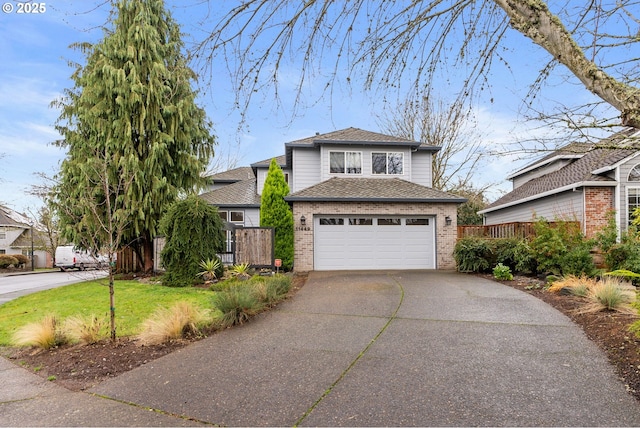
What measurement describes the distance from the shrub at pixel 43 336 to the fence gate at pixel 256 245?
8026 mm

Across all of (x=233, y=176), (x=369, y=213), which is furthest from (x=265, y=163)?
(x=369, y=213)

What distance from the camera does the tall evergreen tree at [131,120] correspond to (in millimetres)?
15031

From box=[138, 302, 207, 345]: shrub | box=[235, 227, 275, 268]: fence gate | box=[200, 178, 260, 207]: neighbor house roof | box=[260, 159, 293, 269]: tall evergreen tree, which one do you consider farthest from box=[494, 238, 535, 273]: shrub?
box=[200, 178, 260, 207]: neighbor house roof

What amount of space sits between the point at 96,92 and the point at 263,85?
14.5 m

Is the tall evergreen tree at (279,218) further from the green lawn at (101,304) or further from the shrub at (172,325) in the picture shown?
the shrub at (172,325)

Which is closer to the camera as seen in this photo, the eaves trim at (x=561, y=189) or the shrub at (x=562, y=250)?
the shrub at (x=562, y=250)

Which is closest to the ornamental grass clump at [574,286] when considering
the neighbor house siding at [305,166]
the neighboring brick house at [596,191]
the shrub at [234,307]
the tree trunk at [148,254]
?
the neighboring brick house at [596,191]

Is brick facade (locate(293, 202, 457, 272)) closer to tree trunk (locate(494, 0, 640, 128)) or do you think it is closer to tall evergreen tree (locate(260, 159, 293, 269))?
tall evergreen tree (locate(260, 159, 293, 269))

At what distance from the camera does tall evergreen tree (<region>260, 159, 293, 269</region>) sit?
14.6 meters

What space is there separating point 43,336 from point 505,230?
15.1m

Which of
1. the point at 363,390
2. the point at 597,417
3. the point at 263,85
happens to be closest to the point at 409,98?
the point at 263,85

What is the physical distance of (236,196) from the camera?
817 inches

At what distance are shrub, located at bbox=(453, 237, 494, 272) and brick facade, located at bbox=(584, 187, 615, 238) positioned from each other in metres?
4.07

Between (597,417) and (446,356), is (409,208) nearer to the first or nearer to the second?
(446,356)
